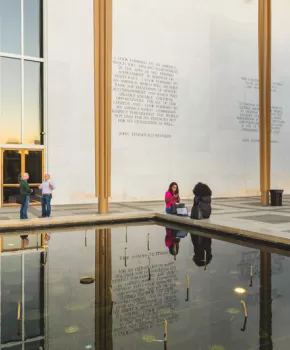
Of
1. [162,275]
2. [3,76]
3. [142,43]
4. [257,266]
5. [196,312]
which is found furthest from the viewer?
[142,43]

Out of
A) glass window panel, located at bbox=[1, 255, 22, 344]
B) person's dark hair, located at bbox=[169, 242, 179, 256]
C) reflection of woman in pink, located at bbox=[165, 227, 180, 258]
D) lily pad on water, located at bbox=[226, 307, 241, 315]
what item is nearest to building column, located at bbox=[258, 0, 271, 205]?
reflection of woman in pink, located at bbox=[165, 227, 180, 258]

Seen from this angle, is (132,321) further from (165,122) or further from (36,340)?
(165,122)

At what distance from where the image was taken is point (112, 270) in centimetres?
667

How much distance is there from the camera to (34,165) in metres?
17.8

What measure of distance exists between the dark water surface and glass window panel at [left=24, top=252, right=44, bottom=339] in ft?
0.04

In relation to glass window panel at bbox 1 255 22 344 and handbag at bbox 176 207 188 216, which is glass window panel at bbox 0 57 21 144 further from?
glass window panel at bbox 1 255 22 344

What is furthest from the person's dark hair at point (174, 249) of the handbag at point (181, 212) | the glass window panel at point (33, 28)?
the glass window panel at point (33, 28)

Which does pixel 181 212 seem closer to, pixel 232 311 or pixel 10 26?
pixel 232 311

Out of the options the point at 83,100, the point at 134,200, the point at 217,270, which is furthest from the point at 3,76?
the point at 217,270

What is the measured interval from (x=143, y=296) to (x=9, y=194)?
44.7 ft

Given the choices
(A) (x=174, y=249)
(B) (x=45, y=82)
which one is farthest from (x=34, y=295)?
(B) (x=45, y=82)

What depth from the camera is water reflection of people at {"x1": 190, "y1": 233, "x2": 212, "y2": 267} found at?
7325mm

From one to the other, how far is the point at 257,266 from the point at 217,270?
79 centimetres

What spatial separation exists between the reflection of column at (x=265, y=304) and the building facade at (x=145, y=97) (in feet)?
41.5
